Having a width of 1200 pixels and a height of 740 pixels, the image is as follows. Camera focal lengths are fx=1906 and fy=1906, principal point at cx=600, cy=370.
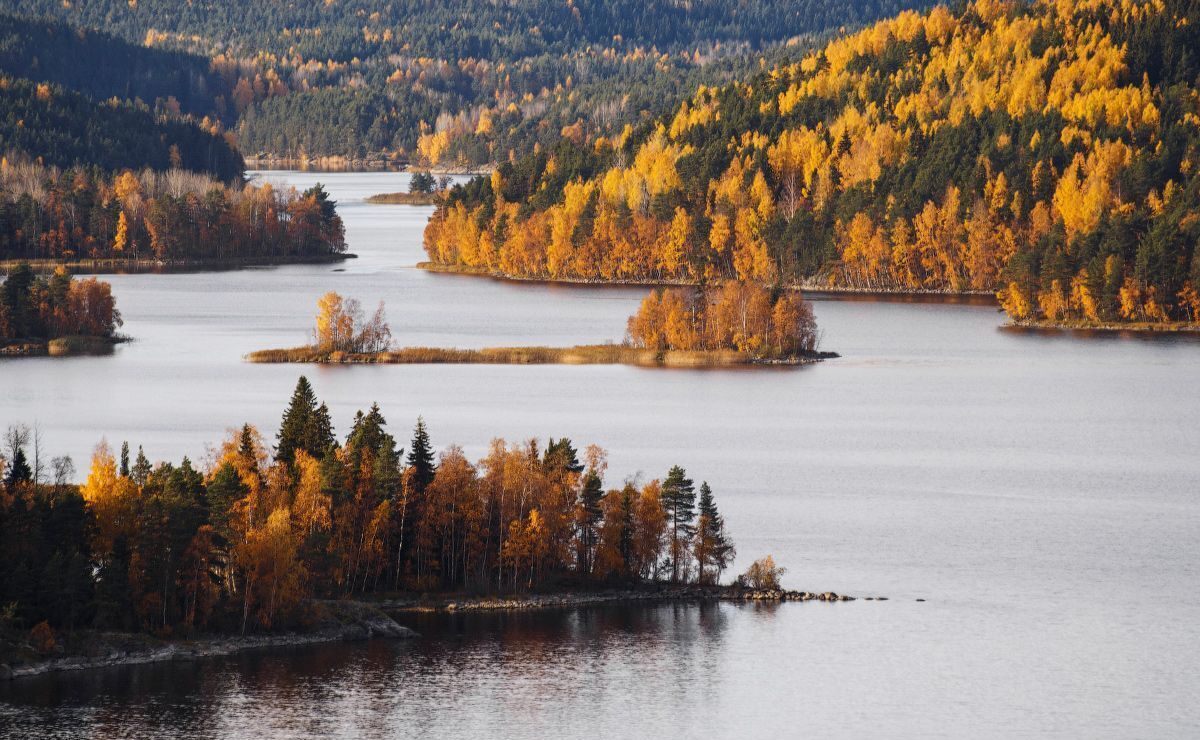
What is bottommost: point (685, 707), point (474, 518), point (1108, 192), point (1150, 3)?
point (685, 707)

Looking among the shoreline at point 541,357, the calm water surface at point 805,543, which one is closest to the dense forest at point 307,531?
the calm water surface at point 805,543

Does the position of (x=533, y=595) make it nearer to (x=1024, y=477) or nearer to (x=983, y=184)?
(x=1024, y=477)

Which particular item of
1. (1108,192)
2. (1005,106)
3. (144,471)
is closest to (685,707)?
(144,471)

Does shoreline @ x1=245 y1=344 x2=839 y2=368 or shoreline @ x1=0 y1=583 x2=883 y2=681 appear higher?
shoreline @ x1=245 y1=344 x2=839 y2=368

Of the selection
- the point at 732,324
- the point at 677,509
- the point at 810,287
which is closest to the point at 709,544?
the point at 677,509

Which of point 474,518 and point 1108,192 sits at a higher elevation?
point 1108,192

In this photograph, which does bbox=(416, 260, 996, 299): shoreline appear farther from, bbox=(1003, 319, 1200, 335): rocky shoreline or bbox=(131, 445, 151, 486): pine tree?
bbox=(131, 445, 151, 486): pine tree

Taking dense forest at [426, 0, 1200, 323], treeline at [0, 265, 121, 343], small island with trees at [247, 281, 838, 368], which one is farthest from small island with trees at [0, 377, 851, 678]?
dense forest at [426, 0, 1200, 323]

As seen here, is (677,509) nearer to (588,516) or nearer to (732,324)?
(588,516)
